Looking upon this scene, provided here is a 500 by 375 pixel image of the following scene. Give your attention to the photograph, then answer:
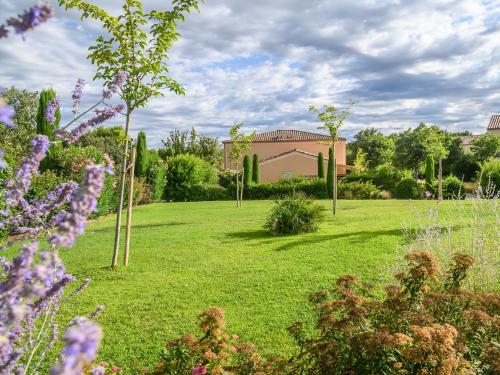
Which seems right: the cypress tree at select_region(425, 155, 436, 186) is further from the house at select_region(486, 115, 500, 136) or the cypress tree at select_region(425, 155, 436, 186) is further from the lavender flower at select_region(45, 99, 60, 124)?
the house at select_region(486, 115, 500, 136)

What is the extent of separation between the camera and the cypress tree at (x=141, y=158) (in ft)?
83.2

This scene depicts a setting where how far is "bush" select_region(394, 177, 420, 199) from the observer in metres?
27.5

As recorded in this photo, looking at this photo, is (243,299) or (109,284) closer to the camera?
(243,299)

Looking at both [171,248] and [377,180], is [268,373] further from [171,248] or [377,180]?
[377,180]

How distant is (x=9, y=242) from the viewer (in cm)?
237

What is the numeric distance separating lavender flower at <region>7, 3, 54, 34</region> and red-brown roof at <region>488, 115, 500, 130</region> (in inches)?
2543

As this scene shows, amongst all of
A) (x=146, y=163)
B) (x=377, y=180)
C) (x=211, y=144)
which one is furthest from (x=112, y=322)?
(x=211, y=144)

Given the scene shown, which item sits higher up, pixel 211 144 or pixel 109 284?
pixel 211 144

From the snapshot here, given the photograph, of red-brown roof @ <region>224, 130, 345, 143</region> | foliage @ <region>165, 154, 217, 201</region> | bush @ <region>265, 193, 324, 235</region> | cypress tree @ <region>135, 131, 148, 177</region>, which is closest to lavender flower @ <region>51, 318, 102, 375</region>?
bush @ <region>265, 193, 324, 235</region>

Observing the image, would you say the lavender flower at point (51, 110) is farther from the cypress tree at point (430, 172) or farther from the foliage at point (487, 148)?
the foliage at point (487, 148)

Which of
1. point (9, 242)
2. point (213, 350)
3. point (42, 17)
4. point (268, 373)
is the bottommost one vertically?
point (268, 373)

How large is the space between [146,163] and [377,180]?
15189 mm

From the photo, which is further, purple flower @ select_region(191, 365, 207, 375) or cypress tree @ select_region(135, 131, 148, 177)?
cypress tree @ select_region(135, 131, 148, 177)

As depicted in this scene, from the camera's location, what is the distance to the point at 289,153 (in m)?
41.9
